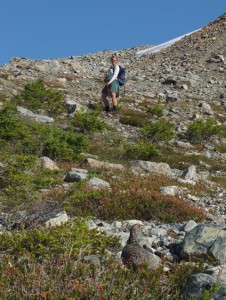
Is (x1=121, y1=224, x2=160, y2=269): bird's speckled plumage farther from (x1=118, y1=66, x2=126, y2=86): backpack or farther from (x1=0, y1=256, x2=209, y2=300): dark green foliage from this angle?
(x1=118, y1=66, x2=126, y2=86): backpack

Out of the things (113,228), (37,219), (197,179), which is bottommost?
(197,179)

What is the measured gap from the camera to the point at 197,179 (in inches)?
528

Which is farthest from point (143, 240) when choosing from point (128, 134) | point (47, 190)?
point (128, 134)

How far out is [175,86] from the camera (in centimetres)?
4291

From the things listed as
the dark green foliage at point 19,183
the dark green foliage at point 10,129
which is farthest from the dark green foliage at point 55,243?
the dark green foliage at point 10,129

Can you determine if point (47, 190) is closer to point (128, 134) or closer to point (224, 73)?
point (128, 134)

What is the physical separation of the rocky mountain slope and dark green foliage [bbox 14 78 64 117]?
1113mm

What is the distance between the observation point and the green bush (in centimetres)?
2216

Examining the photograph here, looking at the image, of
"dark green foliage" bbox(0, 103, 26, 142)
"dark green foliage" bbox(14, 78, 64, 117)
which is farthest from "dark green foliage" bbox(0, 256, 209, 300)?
"dark green foliage" bbox(14, 78, 64, 117)

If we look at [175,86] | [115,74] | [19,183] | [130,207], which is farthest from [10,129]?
[175,86]

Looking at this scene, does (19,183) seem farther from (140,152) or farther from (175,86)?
(175,86)

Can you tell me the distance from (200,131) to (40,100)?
8.26m

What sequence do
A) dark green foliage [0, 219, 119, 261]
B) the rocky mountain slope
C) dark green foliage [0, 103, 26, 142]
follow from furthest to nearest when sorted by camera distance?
dark green foliage [0, 103, 26, 142] < the rocky mountain slope < dark green foliage [0, 219, 119, 261]

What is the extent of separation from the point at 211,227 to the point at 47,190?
13.8ft
